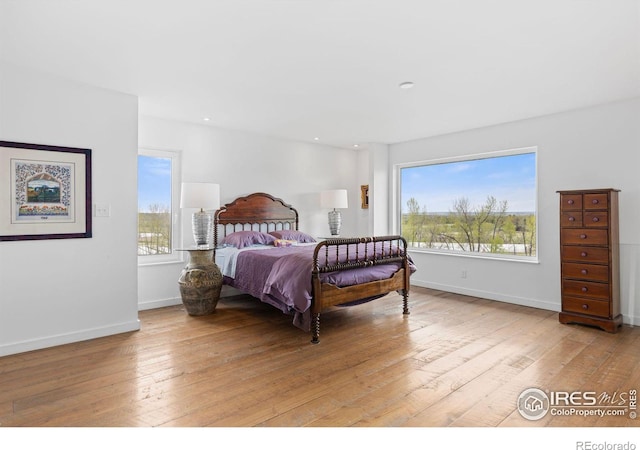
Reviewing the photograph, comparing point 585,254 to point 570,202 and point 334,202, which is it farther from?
point 334,202

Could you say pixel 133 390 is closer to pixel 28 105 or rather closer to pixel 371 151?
pixel 28 105

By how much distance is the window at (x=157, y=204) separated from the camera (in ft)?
15.1

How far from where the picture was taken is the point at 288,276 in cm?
357

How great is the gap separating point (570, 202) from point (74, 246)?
190 inches

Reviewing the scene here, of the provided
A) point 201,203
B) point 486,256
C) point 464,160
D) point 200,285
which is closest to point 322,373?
point 200,285

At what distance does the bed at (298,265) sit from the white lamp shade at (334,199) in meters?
0.80

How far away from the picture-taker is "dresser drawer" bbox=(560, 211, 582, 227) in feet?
12.4

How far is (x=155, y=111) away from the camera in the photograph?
169 inches


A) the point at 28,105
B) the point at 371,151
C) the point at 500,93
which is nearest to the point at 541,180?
the point at 500,93

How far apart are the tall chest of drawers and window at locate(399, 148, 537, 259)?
33.3 inches

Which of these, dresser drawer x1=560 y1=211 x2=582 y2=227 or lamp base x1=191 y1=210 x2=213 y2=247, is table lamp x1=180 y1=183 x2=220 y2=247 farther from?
dresser drawer x1=560 y1=211 x2=582 y2=227

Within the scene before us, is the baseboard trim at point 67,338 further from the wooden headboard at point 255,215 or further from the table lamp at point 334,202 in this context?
the table lamp at point 334,202

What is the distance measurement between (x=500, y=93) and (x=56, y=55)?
12.5 feet

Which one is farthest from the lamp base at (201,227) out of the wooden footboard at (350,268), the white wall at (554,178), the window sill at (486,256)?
the white wall at (554,178)
